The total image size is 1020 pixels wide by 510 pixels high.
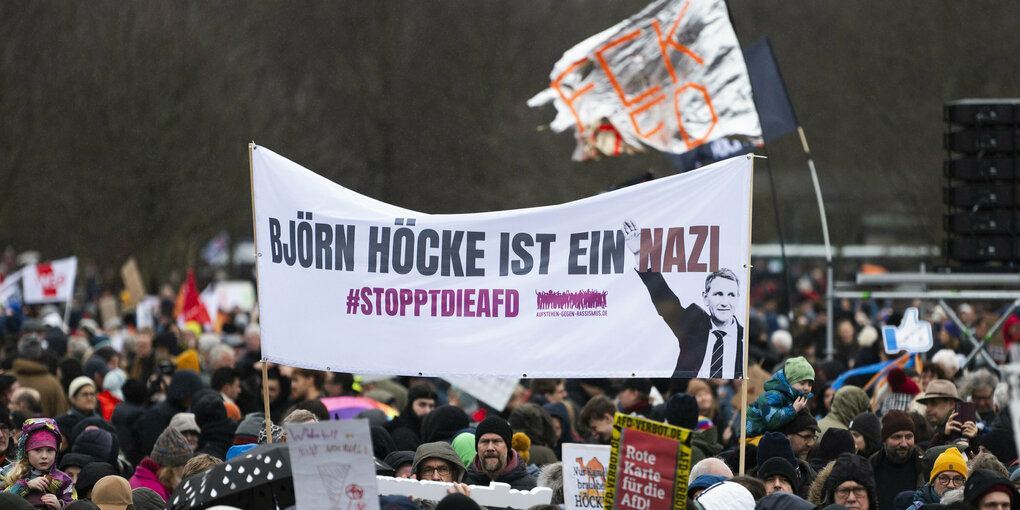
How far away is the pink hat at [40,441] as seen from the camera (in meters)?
7.57

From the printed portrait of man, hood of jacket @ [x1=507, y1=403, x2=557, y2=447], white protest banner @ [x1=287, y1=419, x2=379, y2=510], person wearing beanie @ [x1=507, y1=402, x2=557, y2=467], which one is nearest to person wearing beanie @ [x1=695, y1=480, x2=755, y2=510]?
the printed portrait of man

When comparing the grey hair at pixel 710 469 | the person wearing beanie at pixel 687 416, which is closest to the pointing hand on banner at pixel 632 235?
the grey hair at pixel 710 469

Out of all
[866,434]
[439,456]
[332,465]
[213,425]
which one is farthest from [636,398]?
[332,465]

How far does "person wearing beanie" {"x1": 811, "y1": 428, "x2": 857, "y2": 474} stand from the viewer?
25.9 ft

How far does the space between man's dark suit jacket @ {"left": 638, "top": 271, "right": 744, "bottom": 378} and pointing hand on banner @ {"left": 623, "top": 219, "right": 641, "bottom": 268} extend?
24 centimetres

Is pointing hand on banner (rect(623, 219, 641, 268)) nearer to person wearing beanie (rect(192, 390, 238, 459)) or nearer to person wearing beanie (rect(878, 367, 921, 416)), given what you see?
person wearing beanie (rect(192, 390, 238, 459))

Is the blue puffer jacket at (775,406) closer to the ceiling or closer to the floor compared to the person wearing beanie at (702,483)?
closer to the ceiling

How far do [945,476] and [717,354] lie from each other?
1.30 meters

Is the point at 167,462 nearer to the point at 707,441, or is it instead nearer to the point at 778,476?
the point at 707,441

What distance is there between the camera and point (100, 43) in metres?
35.4

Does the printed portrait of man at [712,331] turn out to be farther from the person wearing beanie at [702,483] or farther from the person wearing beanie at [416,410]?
the person wearing beanie at [416,410]

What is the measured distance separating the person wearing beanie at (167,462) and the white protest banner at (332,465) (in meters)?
2.74

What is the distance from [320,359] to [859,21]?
2898 centimetres

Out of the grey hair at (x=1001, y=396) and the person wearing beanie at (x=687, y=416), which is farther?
the grey hair at (x=1001, y=396)
